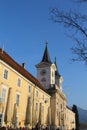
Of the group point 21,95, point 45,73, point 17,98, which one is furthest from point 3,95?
point 45,73

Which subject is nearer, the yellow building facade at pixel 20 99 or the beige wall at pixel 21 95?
the yellow building facade at pixel 20 99

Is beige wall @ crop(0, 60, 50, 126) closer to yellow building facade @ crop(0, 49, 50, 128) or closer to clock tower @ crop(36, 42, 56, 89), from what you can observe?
yellow building facade @ crop(0, 49, 50, 128)

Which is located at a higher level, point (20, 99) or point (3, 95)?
point (3, 95)

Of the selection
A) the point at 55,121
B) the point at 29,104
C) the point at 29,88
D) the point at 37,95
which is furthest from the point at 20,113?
the point at 55,121

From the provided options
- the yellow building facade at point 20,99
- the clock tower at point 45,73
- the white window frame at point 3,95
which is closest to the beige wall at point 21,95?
the yellow building facade at point 20,99

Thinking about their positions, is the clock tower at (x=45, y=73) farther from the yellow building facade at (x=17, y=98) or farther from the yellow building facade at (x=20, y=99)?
the yellow building facade at (x=17, y=98)

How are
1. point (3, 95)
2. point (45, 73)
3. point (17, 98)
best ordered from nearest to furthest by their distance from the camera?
point (3, 95) < point (17, 98) < point (45, 73)

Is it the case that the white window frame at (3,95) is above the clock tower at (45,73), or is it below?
below

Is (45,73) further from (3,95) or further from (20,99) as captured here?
(3,95)

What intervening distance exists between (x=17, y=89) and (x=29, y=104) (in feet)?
17.2

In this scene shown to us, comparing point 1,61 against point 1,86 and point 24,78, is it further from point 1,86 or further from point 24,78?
point 24,78

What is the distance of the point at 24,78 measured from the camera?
3941cm

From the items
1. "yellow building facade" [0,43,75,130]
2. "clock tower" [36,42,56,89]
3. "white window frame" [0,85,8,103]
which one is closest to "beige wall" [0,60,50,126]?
"yellow building facade" [0,43,75,130]

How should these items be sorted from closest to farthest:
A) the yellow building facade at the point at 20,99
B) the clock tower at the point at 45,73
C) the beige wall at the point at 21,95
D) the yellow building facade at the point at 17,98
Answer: the yellow building facade at the point at 17,98, the yellow building facade at the point at 20,99, the beige wall at the point at 21,95, the clock tower at the point at 45,73
